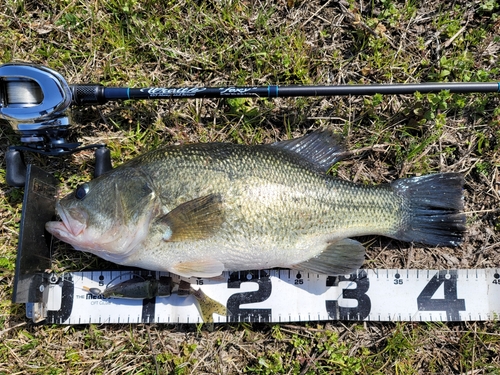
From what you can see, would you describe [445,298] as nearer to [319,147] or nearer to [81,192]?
[319,147]

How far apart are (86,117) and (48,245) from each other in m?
1.07

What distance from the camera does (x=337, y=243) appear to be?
9.60ft

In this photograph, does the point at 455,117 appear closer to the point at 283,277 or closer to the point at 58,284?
the point at 283,277

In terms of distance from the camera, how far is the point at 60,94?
2.73 meters

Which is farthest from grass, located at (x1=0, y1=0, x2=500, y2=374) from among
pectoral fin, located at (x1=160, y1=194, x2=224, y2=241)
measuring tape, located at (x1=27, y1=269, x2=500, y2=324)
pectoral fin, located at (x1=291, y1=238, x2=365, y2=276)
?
pectoral fin, located at (x1=160, y1=194, x2=224, y2=241)

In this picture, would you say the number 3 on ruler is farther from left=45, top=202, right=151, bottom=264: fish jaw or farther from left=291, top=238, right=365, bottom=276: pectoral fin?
left=45, top=202, right=151, bottom=264: fish jaw

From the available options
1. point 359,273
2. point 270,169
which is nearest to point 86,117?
point 270,169

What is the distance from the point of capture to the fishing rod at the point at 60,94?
2.71 metres

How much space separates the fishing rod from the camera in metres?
2.71

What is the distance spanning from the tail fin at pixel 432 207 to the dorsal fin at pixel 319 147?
49cm

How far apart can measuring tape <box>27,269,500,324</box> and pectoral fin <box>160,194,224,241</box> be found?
550 mm

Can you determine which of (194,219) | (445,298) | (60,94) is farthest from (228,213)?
(445,298)

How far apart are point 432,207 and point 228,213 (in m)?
1.56

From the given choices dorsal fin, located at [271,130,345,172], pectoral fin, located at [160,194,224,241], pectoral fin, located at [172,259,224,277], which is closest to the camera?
pectoral fin, located at [160,194,224,241]
